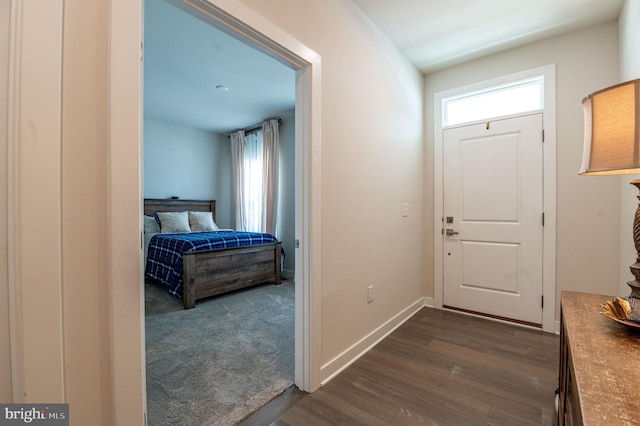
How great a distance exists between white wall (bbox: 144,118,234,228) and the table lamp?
18.0 feet

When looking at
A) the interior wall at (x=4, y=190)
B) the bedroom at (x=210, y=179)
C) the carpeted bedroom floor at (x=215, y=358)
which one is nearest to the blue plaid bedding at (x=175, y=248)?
the bedroom at (x=210, y=179)

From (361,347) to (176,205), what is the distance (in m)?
4.40

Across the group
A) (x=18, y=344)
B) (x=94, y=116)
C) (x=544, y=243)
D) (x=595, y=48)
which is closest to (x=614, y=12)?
(x=595, y=48)

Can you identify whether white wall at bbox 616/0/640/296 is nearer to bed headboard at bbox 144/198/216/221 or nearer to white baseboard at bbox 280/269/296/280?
white baseboard at bbox 280/269/296/280

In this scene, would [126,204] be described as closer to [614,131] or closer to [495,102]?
[614,131]

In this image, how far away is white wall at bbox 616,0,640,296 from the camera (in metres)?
1.73

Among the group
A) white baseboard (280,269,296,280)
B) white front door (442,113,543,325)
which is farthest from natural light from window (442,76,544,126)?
white baseboard (280,269,296,280)

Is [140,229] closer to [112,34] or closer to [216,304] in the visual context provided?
[112,34]

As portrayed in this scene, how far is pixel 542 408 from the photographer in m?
1.51

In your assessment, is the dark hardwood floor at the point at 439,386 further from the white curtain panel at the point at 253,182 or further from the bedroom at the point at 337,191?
the white curtain panel at the point at 253,182

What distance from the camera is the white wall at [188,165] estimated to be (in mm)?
4906

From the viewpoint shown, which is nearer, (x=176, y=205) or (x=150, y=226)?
(x=150, y=226)

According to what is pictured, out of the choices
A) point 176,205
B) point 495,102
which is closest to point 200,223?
point 176,205

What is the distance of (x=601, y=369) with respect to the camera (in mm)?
719
